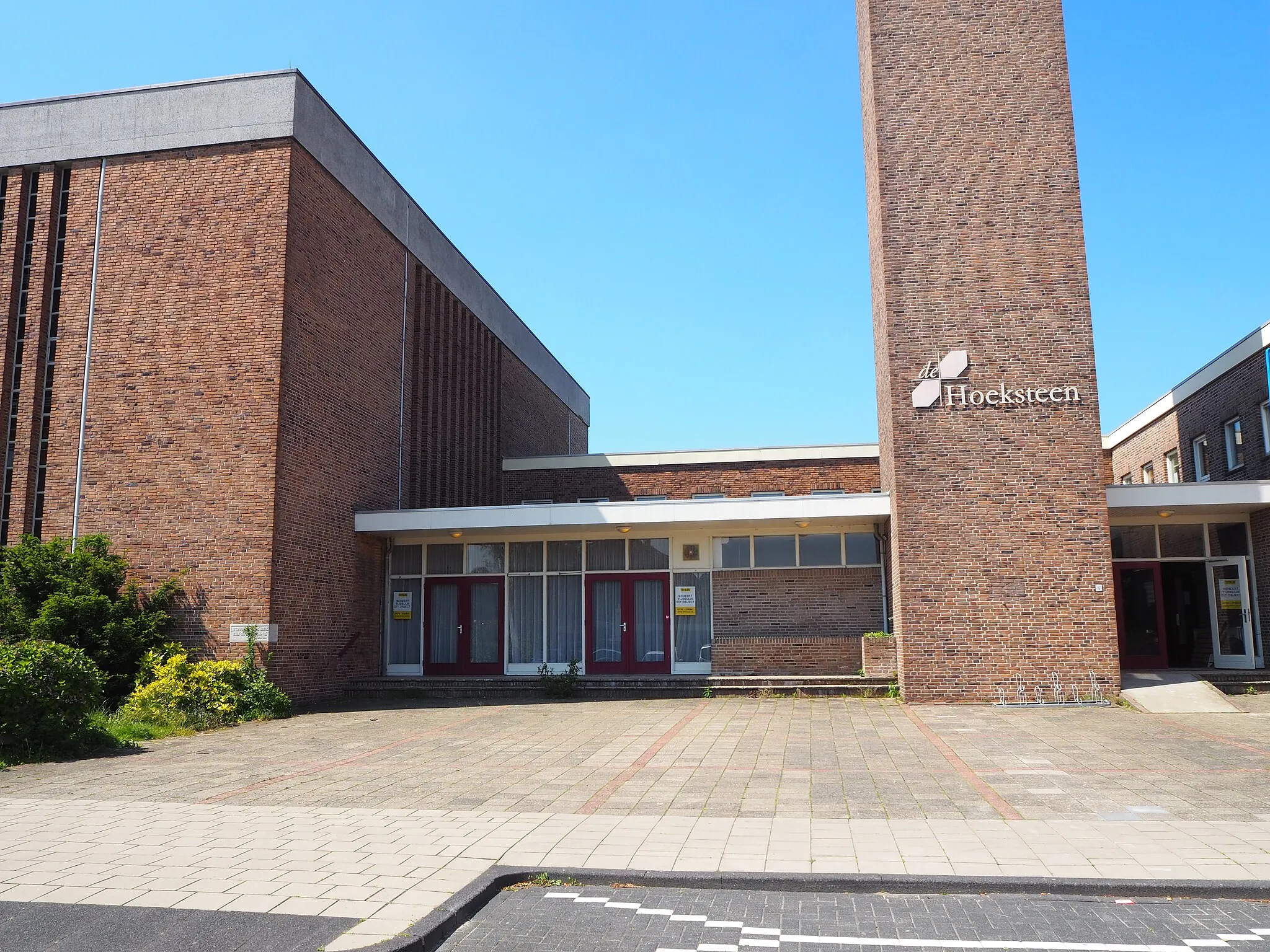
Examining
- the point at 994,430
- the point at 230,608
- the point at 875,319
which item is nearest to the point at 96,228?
the point at 230,608

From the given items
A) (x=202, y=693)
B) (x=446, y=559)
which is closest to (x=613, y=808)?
(x=202, y=693)

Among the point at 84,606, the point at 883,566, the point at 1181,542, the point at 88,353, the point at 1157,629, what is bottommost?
the point at 1157,629

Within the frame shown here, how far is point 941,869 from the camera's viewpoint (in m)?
5.83

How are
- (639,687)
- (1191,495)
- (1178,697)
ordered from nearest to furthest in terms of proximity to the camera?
(1178,697) < (1191,495) < (639,687)

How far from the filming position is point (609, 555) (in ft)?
65.4

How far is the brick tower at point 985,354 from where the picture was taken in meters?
15.8

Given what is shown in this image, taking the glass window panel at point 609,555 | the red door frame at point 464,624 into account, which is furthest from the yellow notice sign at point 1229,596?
the red door frame at point 464,624

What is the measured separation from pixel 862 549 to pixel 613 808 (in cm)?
1225

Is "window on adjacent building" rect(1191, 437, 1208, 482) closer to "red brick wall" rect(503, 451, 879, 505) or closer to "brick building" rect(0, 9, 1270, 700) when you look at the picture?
"brick building" rect(0, 9, 1270, 700)

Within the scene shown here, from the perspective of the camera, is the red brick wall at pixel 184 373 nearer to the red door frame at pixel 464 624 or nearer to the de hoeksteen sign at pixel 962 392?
the red door frame at pixel 464 624

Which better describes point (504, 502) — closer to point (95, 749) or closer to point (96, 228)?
point (96, 228)

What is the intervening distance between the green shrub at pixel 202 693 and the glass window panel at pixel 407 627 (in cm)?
435

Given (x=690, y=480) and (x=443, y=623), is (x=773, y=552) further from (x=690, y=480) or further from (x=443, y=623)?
(x=443, y=623)

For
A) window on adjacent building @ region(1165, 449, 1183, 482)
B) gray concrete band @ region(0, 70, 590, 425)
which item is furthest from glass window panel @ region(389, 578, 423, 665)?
window on adjacent building @ region(1165, 449, 1183, 482)
